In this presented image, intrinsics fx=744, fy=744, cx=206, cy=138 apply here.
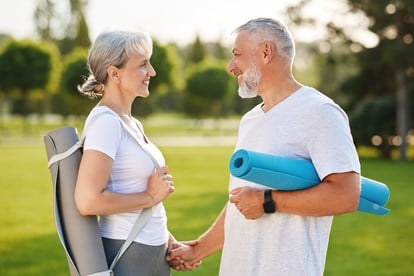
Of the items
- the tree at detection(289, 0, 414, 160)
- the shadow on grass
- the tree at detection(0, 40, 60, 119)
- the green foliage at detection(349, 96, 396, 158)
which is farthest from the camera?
the tree at detection(0, 40, 60, 119)

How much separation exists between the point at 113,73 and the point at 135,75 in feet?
0.33

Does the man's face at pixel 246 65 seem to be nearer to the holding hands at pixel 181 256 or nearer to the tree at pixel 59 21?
the holding hands at pixel 181 256

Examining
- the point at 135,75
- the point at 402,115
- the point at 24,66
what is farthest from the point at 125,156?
the point at 24,66

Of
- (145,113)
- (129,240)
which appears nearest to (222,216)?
(129,240)

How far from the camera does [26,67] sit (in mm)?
54031

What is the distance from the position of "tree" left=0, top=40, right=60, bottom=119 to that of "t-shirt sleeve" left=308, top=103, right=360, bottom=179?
172 feet

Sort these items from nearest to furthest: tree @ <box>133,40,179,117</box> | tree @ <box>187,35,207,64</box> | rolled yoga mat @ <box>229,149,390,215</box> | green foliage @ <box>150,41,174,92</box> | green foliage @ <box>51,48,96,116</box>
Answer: rolled yoga mat @ <box>229,149,390,215</box> < green foliage @ <box>51,48,96,116</box> < tree @ <box>133,40,179,117</box> < green foliage @ <box>150,41,174,92</box> < tree @ <box>187,35,207,64</box>

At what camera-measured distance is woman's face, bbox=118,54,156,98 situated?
10.7ft

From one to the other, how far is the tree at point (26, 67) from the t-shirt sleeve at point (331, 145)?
5256cm

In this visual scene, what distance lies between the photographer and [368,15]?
95.3 feet

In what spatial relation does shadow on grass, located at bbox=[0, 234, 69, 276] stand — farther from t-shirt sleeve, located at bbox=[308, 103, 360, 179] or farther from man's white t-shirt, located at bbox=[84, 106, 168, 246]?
t-shirt sleeve, located at bbox=[308, 103, 360, 179]

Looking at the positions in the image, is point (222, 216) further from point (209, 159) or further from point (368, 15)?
point (368, 15)

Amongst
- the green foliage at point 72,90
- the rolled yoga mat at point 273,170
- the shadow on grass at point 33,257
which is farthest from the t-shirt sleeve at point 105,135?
the green foliage at point 72,90

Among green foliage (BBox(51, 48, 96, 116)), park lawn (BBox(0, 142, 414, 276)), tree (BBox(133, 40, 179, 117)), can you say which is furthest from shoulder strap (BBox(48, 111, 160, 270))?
tree (BBox(133, 40, 179, 117))
